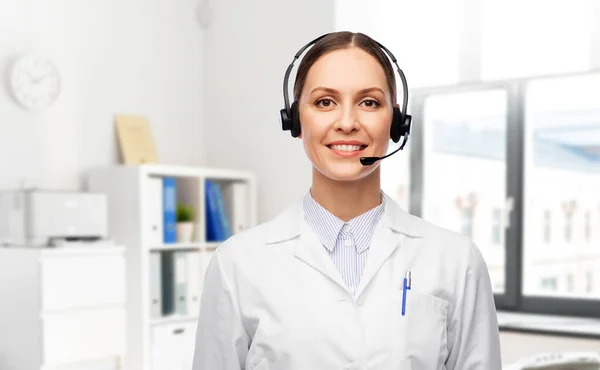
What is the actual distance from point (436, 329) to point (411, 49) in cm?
295

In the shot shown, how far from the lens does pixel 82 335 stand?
2902 millimetres

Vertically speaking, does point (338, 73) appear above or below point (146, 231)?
above

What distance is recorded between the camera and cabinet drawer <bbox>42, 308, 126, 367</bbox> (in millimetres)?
2786

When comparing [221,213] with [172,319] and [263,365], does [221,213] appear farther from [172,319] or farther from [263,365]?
[263,365]

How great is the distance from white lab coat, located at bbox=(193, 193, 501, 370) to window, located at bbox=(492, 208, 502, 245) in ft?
9.35

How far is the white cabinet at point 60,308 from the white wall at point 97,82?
22.1 inches

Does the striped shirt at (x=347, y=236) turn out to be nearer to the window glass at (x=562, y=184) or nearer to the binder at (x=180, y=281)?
the binder at (x=180, y=281)

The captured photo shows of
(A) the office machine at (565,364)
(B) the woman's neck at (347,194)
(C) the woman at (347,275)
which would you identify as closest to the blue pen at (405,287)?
(C) the woman at (347,275)

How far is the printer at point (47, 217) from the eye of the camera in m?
2.86

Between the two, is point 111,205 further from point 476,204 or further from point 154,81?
point 476,204

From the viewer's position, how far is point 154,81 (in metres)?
3.97

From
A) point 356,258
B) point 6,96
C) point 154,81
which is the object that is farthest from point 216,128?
point 356,258

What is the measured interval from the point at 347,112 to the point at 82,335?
2251mm

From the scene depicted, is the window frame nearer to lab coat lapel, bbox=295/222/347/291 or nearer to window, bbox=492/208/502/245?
window, bbox=492/208/502/245
